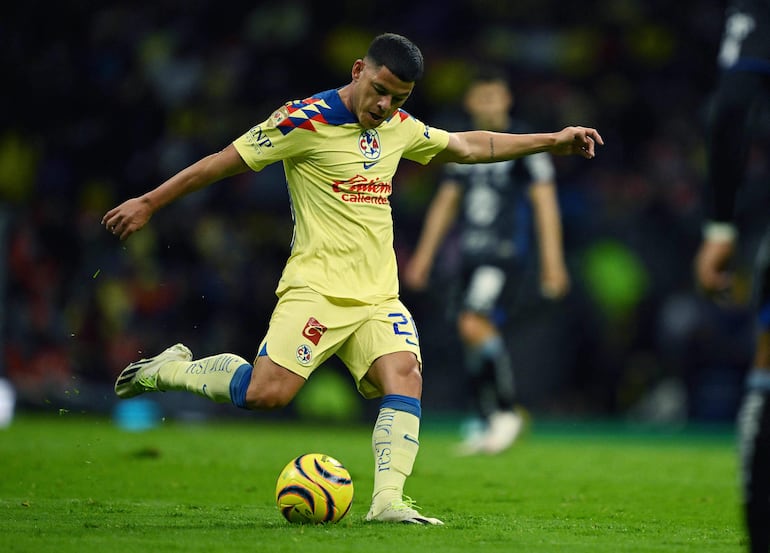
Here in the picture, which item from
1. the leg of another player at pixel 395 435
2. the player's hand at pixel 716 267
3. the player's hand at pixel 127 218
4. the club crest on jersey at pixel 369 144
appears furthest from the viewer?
the club crest on jersey at pixel 369 144

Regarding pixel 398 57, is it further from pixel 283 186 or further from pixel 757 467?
pixel 283 186

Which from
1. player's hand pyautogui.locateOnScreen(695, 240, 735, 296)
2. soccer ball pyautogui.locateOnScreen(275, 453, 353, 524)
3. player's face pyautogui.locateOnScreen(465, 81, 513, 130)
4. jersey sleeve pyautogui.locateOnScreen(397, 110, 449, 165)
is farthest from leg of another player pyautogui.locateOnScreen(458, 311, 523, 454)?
player's hand pyautogui.locateOnScreen(695, 240, 735, 296)

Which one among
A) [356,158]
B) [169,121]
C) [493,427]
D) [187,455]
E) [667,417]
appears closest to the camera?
[356,158]

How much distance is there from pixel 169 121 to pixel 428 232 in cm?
820

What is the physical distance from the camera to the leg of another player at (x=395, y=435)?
5.83 metres

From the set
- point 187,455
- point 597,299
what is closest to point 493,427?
point 187,455

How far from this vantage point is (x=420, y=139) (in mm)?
6359

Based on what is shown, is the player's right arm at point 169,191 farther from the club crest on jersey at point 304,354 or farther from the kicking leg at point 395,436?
the kicking leg at point 395,436

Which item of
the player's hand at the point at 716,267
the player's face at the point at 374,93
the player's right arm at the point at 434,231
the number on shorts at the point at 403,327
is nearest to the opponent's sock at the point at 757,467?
the player's hand at the point at 716,267

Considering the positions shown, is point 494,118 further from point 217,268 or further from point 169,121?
point 169,121

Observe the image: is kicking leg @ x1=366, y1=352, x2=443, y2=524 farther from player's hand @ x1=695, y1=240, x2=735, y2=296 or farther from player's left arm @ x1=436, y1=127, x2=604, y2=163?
player's hand @ x1=695, y1=240, x2=735, y2=296

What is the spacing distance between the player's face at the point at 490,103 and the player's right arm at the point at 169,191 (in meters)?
4.80

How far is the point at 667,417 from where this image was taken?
14969 mm

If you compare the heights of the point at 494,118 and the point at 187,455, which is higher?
the point at 494,118
